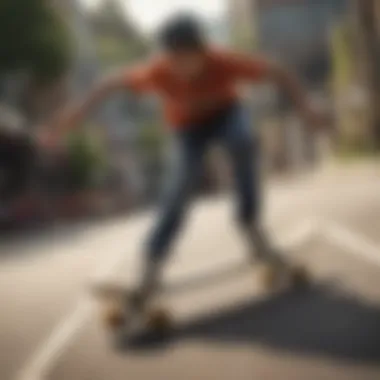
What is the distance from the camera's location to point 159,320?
101 centimetres

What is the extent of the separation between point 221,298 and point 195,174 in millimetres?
184

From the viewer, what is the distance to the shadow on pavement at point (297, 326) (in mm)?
973

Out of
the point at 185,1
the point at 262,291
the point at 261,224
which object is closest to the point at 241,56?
the point at 185,1

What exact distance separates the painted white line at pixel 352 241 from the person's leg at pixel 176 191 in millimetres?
199

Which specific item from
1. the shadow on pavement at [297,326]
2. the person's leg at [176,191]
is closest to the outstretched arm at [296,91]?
the person's leg at [176,191]

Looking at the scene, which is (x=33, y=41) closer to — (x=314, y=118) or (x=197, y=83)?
(x=197, y=83)

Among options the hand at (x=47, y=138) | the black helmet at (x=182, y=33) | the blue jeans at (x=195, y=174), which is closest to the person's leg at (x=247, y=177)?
the blue jeans at (x=195, y=174)

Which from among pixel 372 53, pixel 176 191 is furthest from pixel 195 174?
pixel 372 53

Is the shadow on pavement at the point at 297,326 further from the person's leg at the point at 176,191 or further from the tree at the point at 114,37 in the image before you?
the tree at the point at 114,37

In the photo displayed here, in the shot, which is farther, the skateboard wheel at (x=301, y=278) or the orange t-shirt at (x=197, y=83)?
the skateboard wheel at (x=301, y=278)

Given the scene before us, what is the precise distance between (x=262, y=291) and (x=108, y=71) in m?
0.34

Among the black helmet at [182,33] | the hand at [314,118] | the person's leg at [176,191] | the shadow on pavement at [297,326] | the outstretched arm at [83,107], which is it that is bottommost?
the shadow on pavement at [297,326]

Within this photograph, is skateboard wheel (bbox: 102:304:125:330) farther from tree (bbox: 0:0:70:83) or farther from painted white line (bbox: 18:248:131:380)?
tree (bbox: 0:0:70:83)

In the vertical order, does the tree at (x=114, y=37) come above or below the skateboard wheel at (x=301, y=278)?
above
